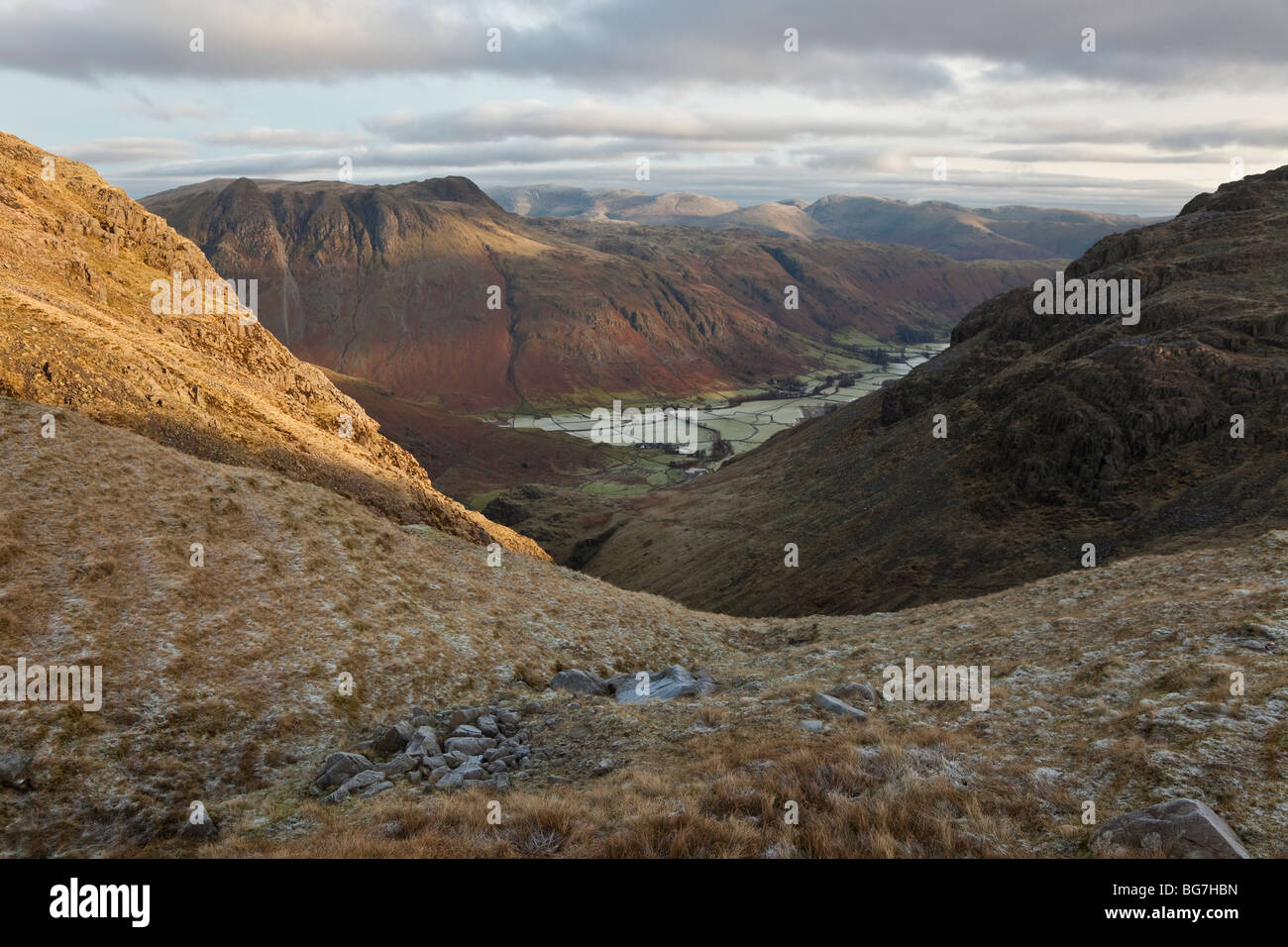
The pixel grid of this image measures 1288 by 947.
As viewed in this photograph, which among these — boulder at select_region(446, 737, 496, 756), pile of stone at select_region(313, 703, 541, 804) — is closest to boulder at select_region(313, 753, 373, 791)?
pile of stone at select_region(313, 703, 541, 804)

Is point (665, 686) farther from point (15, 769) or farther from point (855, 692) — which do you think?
point (15, 769)

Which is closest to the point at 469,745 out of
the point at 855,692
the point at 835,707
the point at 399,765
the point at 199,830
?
the point at 399,765

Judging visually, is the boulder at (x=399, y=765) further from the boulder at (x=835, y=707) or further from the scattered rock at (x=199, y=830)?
the boulder at (x=835, y=707)

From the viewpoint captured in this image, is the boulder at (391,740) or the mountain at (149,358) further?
the mountain at (149,358)

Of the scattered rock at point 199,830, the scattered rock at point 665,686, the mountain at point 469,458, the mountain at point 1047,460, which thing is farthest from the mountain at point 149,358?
the mountain at point 469,458

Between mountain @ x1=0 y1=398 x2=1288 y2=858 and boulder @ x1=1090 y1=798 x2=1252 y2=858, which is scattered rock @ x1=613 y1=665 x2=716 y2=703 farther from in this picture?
boulder @ x1=1090 y1=798 x2=1252 y2=858
